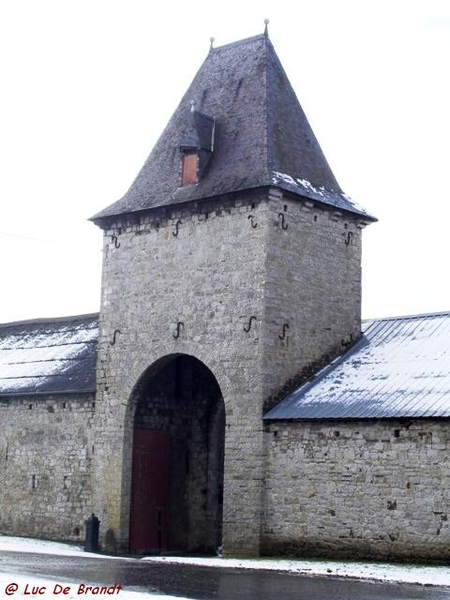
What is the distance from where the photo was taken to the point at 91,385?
28.2 meters

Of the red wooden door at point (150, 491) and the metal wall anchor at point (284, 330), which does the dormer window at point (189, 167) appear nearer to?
the metal wall anchor at point (284, 330)

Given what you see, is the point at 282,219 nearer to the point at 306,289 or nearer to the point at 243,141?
the point at 306,289

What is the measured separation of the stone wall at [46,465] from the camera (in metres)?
27.8

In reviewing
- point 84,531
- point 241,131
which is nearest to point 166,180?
point 241,131

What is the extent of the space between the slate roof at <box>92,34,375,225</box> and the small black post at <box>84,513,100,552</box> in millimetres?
7681

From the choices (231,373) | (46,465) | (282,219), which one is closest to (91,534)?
(46,465)

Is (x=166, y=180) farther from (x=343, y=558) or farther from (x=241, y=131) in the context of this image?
(x=343, y=558)

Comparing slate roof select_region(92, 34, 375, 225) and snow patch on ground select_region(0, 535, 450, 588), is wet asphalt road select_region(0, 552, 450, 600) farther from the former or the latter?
slate roof select_region(92, 34, 375, 225)

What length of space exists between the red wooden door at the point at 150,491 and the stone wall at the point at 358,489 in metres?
4.26

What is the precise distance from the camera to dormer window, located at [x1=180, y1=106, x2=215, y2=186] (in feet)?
86.8

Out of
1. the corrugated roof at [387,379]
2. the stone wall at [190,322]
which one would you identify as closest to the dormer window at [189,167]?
the stone wall at [190,322]

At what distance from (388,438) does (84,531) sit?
361 inches

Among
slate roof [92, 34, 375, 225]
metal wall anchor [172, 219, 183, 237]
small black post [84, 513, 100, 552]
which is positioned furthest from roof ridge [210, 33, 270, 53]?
small black post [84, 513, 100, 552]

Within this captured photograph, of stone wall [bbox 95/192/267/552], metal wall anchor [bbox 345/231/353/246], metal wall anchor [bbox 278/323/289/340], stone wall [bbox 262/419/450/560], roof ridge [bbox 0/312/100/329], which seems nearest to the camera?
stone wall [bbox 262/419/450/560]
